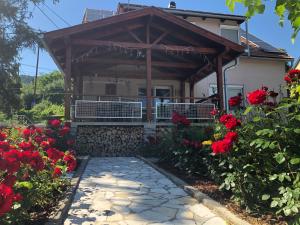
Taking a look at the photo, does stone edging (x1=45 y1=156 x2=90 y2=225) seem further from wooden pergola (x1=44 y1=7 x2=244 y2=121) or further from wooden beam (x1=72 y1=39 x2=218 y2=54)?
wooden beam (x1=72 y1=39 x2=218 y2=54)

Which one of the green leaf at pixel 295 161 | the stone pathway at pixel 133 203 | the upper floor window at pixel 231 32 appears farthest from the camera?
the upper floor window at pixel 231 32

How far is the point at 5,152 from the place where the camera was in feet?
11.9

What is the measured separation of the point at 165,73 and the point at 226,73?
353cm

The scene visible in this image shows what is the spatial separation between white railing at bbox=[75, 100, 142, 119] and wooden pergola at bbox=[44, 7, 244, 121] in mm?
438

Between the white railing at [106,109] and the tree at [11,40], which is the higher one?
the tree at [11,40]

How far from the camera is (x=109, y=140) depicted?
1171 cm

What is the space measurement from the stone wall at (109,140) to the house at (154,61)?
496 mm

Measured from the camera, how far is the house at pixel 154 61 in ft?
39.2

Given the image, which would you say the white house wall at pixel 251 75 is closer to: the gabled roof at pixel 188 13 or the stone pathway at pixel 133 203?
the gabled roof at pixel 188 13

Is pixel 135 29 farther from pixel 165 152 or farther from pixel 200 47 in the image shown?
pixel 165 152

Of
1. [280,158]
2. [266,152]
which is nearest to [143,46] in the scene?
[266,152]

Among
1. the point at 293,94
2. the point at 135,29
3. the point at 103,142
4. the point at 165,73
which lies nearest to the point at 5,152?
the point at 293,94

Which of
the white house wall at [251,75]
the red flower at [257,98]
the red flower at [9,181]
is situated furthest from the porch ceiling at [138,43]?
the red flower at [9,181]

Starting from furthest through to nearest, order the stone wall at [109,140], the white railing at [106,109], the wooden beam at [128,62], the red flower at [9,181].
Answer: the wooden beam at [128,62] → the white railing at [106,109] → the stone wall at [109,140] → the red flower at [9,181]
